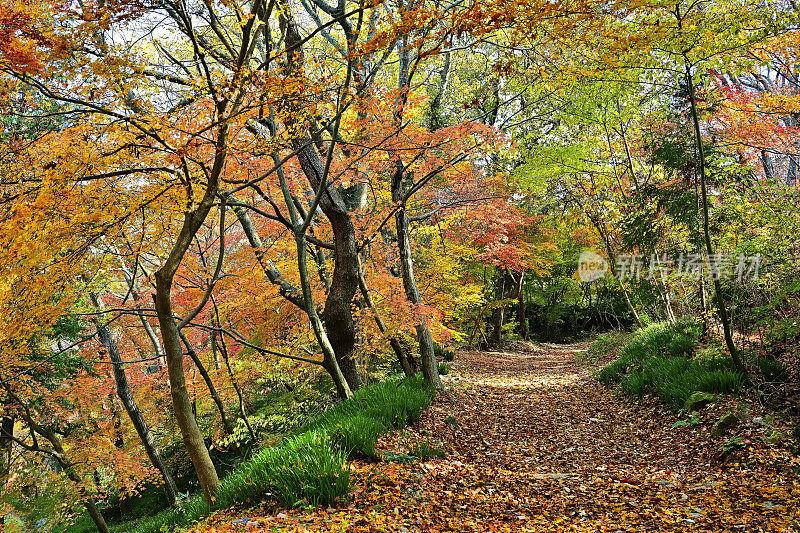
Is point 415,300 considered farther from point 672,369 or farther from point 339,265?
point 672,369

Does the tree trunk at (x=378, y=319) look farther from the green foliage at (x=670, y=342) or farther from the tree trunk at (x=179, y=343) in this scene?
the green foliage at (x=670, y=342)

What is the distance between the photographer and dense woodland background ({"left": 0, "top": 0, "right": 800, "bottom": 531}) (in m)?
4.10

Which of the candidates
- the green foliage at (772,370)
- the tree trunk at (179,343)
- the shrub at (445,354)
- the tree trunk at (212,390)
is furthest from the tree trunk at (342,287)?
the shrub at (445,354)

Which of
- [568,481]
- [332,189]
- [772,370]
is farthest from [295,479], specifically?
[772,370]

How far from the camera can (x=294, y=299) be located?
22.4ft

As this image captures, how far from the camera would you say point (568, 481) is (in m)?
4.37

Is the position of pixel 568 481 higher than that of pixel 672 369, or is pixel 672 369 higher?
pixel 672 369

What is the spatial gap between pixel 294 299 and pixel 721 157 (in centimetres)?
616

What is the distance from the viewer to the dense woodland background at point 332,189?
410 cm

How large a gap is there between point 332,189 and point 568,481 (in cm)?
461

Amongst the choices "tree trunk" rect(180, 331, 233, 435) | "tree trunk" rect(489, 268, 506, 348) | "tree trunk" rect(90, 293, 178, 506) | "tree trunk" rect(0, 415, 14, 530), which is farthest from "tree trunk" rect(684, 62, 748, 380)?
"tree trunk" rect(0, 415, 14, 530)

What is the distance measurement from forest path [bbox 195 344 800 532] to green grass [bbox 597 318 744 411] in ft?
0.96

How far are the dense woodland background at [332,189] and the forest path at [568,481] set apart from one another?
0.42 m

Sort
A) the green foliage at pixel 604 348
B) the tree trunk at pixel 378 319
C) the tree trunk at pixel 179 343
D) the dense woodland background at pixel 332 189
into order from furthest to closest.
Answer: the green foliage at pixel 604 348 < the tree trunk at pixel 378 319 < the dense woodland background at pixel 332 189 < the tree trunk at pixel 179 343
